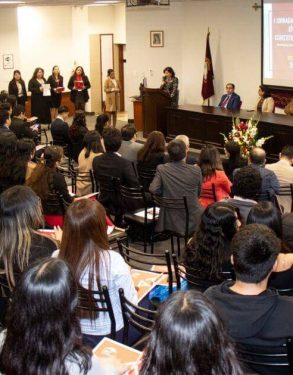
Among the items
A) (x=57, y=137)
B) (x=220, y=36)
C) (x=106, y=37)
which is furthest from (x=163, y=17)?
(x=57, y=137)

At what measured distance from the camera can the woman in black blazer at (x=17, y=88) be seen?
13266 mm

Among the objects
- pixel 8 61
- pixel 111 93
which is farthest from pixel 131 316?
pixel 8 61

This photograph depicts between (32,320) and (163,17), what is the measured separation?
12269 mm

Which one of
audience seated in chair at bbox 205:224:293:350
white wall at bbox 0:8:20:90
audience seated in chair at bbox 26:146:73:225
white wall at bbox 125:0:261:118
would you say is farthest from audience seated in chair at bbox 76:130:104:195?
white wall at bbox 0:8:20:90

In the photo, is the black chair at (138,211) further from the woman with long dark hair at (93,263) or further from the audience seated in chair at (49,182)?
the woman with long dark hair at (93,263)

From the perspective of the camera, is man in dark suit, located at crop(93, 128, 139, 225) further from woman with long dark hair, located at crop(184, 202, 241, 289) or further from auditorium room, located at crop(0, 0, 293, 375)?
woman with long dark hair, located at crop(184, 202, 241, 289)

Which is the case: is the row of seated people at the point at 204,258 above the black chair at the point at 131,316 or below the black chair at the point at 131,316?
above

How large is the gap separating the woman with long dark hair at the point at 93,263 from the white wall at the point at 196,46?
30.3ft

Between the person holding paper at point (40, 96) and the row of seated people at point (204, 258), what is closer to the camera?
the row of seated people at point (204, 258)

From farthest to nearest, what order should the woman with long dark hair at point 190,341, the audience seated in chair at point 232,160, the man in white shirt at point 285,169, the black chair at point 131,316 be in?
the audience seated in chair at point 232,160
the man in white shirt at point 285,169
the black chair at point 131,316
the woman with long dark hair at point 190,341

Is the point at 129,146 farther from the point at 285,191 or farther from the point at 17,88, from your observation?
the point at 17,88

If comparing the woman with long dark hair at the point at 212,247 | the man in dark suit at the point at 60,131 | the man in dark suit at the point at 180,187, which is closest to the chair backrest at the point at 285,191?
the man in dark suit at the point at 180,187

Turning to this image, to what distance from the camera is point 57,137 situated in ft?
29.7

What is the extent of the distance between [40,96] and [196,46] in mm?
3829
